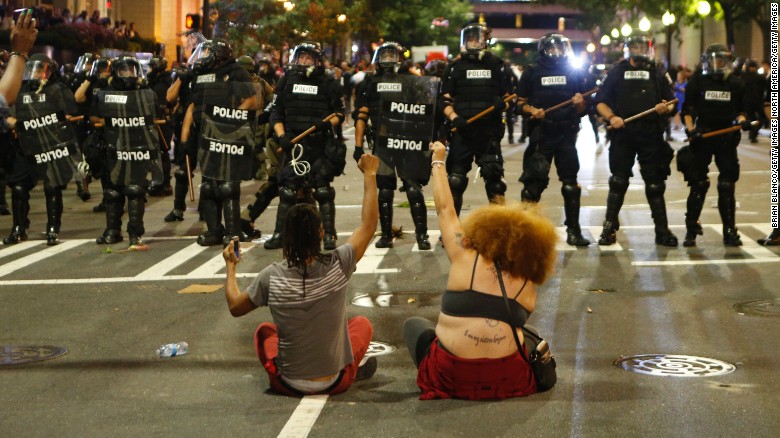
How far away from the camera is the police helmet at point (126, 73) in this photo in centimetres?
1302

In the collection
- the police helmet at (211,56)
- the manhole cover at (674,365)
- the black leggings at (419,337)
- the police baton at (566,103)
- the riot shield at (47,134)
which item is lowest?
the manhole cover at (674,365)

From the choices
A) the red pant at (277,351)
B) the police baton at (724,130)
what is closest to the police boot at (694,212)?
the police baton at (724,130)

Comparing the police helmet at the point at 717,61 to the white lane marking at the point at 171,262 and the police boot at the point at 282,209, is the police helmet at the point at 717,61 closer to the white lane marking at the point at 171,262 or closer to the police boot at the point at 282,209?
the police boot at the point at 282,209

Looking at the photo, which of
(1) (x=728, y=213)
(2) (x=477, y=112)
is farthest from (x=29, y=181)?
(1) (x=728, y=213)

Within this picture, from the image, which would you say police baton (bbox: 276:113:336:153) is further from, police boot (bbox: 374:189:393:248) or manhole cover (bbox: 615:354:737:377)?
manhole cover (bbox: 615:354:737:377)

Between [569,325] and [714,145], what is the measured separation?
14.3 feet

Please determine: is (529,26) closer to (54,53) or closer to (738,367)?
(54,53)

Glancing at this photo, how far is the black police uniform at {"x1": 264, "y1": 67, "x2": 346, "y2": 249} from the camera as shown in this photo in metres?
12.6

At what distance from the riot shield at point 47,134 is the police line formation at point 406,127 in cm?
1

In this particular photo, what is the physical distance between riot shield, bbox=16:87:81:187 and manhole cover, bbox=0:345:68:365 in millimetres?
5225

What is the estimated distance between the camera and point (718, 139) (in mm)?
12281

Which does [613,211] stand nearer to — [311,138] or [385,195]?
[385,195]

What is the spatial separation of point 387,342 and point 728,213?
521cm

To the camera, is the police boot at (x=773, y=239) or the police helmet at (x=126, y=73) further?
the police helmet at (x=126, y=73)
